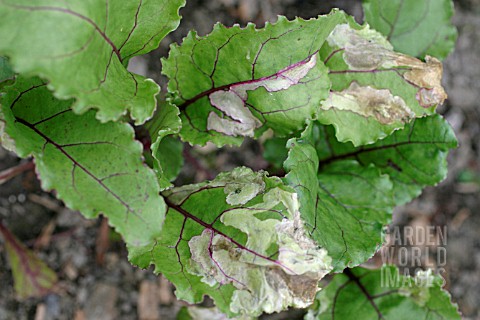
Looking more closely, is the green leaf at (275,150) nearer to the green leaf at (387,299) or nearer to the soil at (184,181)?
the soil at (184,181)

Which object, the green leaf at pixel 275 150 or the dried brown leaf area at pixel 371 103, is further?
the green leaf at pixel 275 150

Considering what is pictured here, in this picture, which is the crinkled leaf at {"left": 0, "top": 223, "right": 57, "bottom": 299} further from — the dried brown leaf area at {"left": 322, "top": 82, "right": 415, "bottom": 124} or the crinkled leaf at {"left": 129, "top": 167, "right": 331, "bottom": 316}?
the dried brown leaf area at {"left": 322, "top": 82, "right": 415, "bottom": 124}

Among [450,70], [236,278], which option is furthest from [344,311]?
[450,70]

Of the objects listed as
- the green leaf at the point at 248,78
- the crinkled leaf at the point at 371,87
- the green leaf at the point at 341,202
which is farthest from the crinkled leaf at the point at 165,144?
the crinkled leaf at the point at 371,87

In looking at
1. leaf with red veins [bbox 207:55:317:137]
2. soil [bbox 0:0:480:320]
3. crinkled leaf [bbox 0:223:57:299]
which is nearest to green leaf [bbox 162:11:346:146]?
leaf with red veins [bbox 207:55:317:137]

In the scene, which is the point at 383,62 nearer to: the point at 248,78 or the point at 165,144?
the point at 248,78
